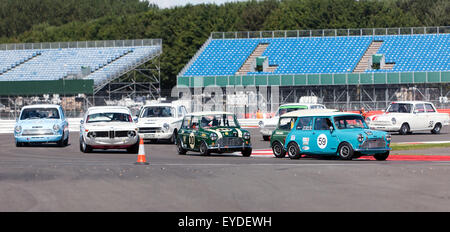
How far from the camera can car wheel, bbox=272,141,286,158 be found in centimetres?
2353

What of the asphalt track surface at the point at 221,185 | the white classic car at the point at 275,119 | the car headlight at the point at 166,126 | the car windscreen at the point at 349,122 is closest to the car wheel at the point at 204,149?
the asphalt track surface at the point at 221,185

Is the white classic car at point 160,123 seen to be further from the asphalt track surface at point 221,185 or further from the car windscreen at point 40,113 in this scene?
the asphalt track surface at point 221,185

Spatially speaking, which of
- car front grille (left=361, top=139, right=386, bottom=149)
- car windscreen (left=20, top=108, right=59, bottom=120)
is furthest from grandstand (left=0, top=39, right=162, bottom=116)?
car front grille (left=361, top=139, right=386, bottom=149)

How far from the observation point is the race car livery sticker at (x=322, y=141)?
21.9 metres

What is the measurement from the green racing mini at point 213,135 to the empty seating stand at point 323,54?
38.2 meters

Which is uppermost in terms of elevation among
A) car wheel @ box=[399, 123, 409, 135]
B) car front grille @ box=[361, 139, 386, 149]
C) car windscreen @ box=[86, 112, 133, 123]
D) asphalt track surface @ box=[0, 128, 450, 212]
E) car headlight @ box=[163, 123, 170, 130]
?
car windscreen @ box=[86, 112, 133, 123]

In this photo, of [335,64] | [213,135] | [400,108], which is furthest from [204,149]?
[335,64]

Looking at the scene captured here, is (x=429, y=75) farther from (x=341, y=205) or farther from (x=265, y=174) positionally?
(x=341, y=205)

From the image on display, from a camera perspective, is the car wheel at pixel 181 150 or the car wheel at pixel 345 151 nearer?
the car wheel at pixel 345 151

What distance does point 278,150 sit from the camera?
2367 cm

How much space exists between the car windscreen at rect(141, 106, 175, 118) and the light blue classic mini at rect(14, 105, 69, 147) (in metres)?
3.62

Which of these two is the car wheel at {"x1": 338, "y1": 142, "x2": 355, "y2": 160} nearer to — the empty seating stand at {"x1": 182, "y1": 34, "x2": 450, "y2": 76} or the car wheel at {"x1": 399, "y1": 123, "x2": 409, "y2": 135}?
the car wheel at {"x1": 399, "y1": 123, "x2": 409, "y2": 135}

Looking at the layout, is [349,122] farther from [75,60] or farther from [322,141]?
[75,60]

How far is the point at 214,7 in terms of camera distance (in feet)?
348
